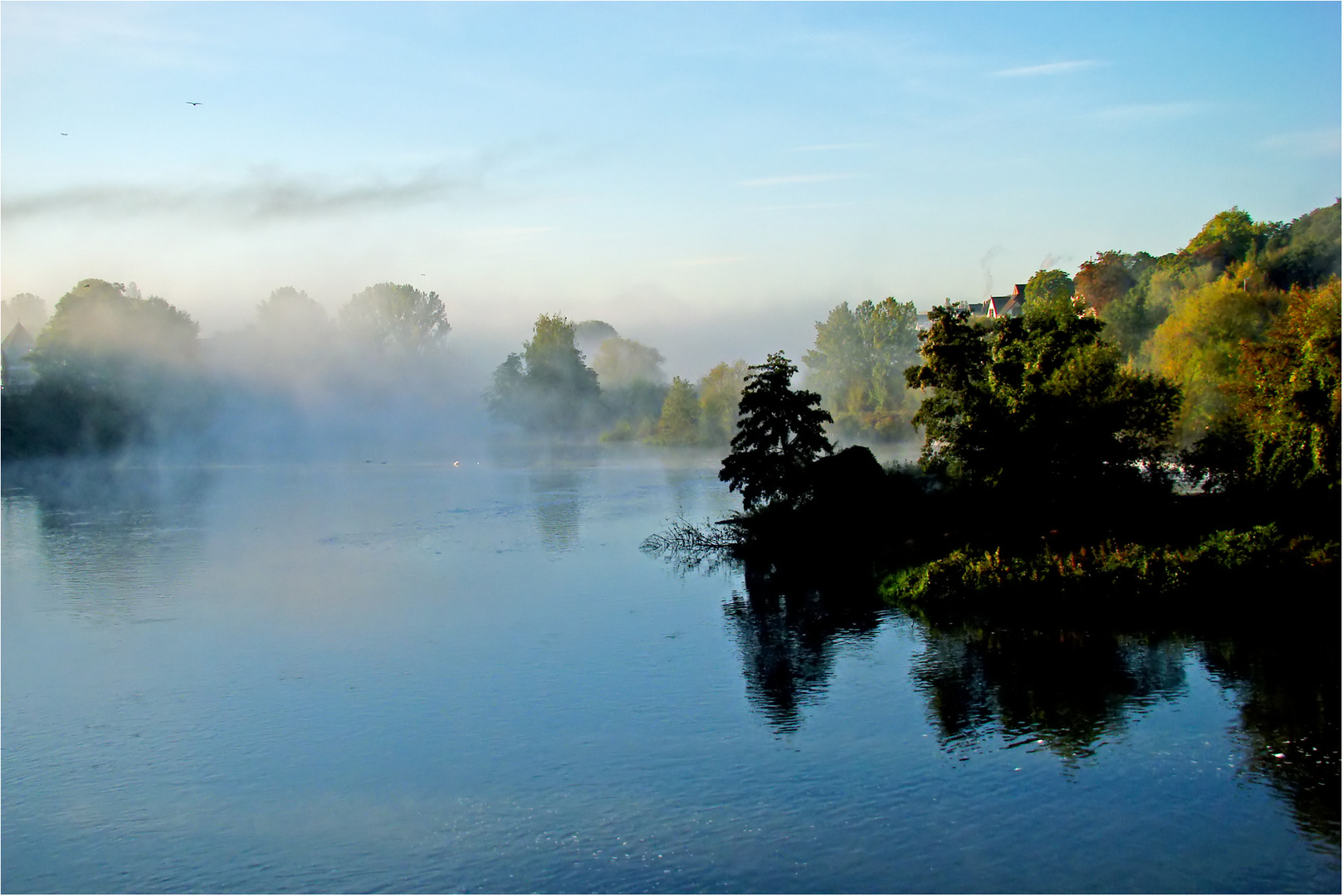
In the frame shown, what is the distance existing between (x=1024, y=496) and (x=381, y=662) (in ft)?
69.9

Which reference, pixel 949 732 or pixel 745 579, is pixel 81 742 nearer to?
pixel 949 732

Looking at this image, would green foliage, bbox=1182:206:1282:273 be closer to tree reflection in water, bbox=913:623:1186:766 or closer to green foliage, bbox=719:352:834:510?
green foliage, bbox=719:352:834:510

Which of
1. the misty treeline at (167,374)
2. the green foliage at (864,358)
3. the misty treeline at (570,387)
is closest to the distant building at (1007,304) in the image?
the green foliage at (864,358)

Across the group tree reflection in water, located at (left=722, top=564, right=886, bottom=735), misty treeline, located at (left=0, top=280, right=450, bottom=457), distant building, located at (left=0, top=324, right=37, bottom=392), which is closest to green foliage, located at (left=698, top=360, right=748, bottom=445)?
misty treeline, located at (left=0, top=280, right=450, bottom=457)

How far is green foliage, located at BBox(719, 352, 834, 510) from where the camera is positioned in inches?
1875

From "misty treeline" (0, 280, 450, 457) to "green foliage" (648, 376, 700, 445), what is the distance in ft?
143

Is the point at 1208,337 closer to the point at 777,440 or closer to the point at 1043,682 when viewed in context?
the point at 777,440

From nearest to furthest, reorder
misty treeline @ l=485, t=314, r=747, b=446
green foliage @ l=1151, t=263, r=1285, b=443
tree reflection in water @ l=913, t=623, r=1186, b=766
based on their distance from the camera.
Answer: tree reflection in water @ l=913, t=623, r=1186, b=766
green foliage @ l=1151, t=263, r=1285, b=443
misty treeline @ l=485, t=314, r=747, b=446

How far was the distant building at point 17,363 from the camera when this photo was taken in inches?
4080

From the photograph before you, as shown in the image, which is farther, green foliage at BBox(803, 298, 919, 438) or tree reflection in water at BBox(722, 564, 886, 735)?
green foliage at BBox(803, 298, 919, 438)

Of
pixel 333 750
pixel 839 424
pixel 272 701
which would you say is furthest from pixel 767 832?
pixel 839 424

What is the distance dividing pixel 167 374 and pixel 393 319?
56796 millimetres

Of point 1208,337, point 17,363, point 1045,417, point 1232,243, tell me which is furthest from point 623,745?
point 17,363

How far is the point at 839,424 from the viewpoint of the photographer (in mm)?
128875
